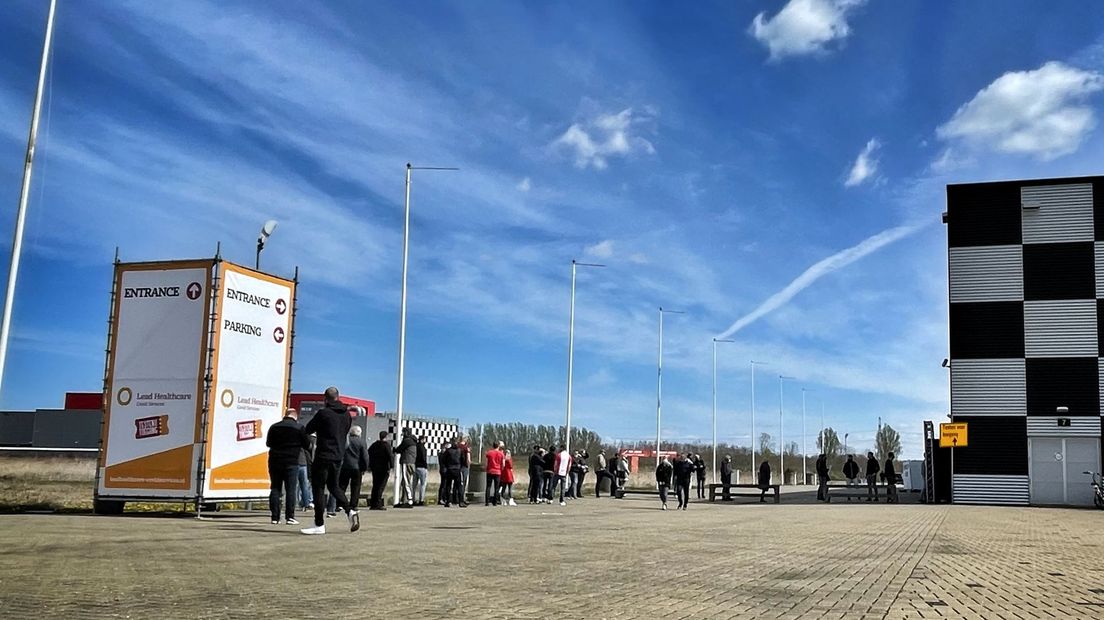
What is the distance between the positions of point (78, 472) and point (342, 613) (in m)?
38.1

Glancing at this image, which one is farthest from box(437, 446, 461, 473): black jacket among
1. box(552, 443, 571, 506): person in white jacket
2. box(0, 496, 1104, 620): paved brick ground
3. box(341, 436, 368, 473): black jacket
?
box(0, 496, 1104, 620): paved brick ground

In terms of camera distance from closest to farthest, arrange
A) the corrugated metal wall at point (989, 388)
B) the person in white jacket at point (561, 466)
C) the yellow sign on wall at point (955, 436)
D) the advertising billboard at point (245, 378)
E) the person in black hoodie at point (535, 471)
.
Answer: the advertising billboard at point (245, 378), the person in black hoodie at point (535, 471), the person in white jacket at point (561, 466), the corrugated metal wall at point (989, 388), the yellow sign on wall at point (955, 436)

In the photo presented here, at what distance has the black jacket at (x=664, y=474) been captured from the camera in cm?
2762

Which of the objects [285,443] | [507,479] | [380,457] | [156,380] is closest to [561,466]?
[507,479]

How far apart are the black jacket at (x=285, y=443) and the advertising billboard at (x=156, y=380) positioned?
252 centimetres

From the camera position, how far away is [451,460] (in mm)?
24844

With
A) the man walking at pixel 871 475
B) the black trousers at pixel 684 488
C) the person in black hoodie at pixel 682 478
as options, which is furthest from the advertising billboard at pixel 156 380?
the man walking at pixel 871 475

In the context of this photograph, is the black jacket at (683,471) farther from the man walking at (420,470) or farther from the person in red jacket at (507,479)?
the man walking at (420,470)

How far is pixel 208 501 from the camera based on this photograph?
16.8 meters

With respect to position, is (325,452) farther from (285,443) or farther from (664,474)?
(664,474)

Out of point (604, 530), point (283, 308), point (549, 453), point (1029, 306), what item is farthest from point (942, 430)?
point (283, 308)

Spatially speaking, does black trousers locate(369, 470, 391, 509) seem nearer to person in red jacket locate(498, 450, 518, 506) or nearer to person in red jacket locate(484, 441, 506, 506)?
person in red jacket locate(484, 441, 506, 506)

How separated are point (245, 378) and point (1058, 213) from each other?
3020 centimetres

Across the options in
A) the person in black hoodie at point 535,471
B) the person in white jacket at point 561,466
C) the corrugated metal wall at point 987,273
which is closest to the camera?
the person in black hoodie at point 535,471
